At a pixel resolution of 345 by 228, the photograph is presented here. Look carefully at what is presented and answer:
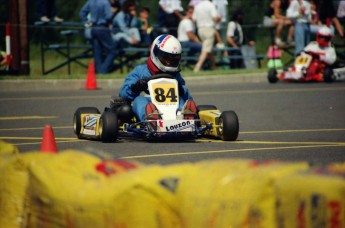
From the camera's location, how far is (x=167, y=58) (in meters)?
13.4

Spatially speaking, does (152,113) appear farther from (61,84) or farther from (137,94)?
(61,84)

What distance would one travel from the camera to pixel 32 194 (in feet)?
20.0

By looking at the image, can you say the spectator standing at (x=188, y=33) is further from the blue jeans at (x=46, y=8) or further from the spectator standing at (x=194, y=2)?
the blue jeans at (x=46, y=8)

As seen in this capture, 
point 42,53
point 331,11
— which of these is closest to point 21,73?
point 42,53

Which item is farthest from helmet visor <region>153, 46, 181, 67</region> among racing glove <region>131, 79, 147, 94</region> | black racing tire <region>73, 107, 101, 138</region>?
black racing tire <region>73, 107, 101, 138</region>

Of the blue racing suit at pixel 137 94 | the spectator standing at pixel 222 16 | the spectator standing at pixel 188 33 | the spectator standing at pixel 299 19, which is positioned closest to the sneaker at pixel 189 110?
the blue racing suit at pixel 137 94

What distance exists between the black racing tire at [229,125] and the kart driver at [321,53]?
468 inches

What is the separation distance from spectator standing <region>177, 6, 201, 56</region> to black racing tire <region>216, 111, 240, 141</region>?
13451 mm

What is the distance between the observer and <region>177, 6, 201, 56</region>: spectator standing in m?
26.2

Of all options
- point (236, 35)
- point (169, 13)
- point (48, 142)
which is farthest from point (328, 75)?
point (48, 142)

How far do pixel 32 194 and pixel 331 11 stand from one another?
2386 centimetres

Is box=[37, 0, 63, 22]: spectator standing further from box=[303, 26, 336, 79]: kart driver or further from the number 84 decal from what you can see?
the number 84 decal

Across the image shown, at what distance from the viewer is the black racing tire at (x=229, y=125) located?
12.8 metres

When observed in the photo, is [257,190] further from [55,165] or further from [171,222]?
[55,165]
